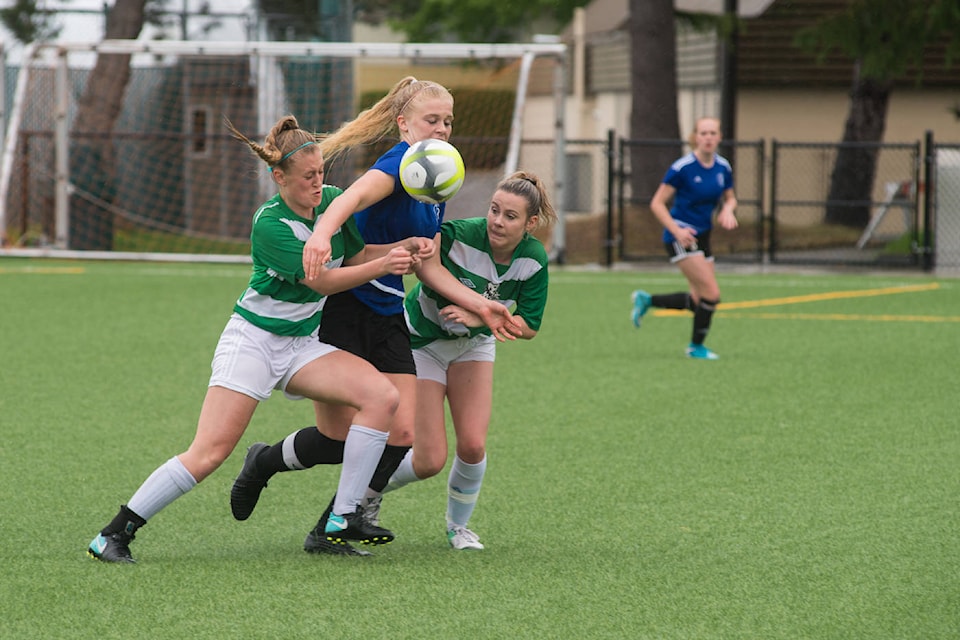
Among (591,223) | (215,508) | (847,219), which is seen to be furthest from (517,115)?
(215,508)

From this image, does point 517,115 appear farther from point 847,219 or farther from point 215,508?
point 215,508

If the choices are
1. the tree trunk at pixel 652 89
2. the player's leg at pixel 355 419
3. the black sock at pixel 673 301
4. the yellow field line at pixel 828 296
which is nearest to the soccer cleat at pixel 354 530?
the player's leg at pixel 355 419

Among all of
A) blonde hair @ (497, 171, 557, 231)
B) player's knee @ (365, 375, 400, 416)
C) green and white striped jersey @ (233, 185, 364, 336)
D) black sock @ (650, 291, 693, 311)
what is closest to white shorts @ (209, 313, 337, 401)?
green and white striped jersey @ (233, 185, 364, 336)

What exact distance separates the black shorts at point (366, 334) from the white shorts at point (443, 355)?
0.18 metres

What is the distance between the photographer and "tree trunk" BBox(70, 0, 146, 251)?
21766mm

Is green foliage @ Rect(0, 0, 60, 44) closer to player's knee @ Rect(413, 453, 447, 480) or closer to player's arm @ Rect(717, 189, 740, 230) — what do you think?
player's arm @ Rect(717, 189, 740, 230)

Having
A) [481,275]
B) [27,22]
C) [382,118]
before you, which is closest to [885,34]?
[27,22]

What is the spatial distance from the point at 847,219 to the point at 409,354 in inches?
864

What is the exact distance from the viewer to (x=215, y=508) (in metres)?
6.23

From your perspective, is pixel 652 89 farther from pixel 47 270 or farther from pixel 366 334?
pixel 366 334

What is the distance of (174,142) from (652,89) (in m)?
8.18

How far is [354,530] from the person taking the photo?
5.15 m

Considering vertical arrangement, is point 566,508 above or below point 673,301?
below

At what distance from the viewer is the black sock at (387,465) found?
5.39m
